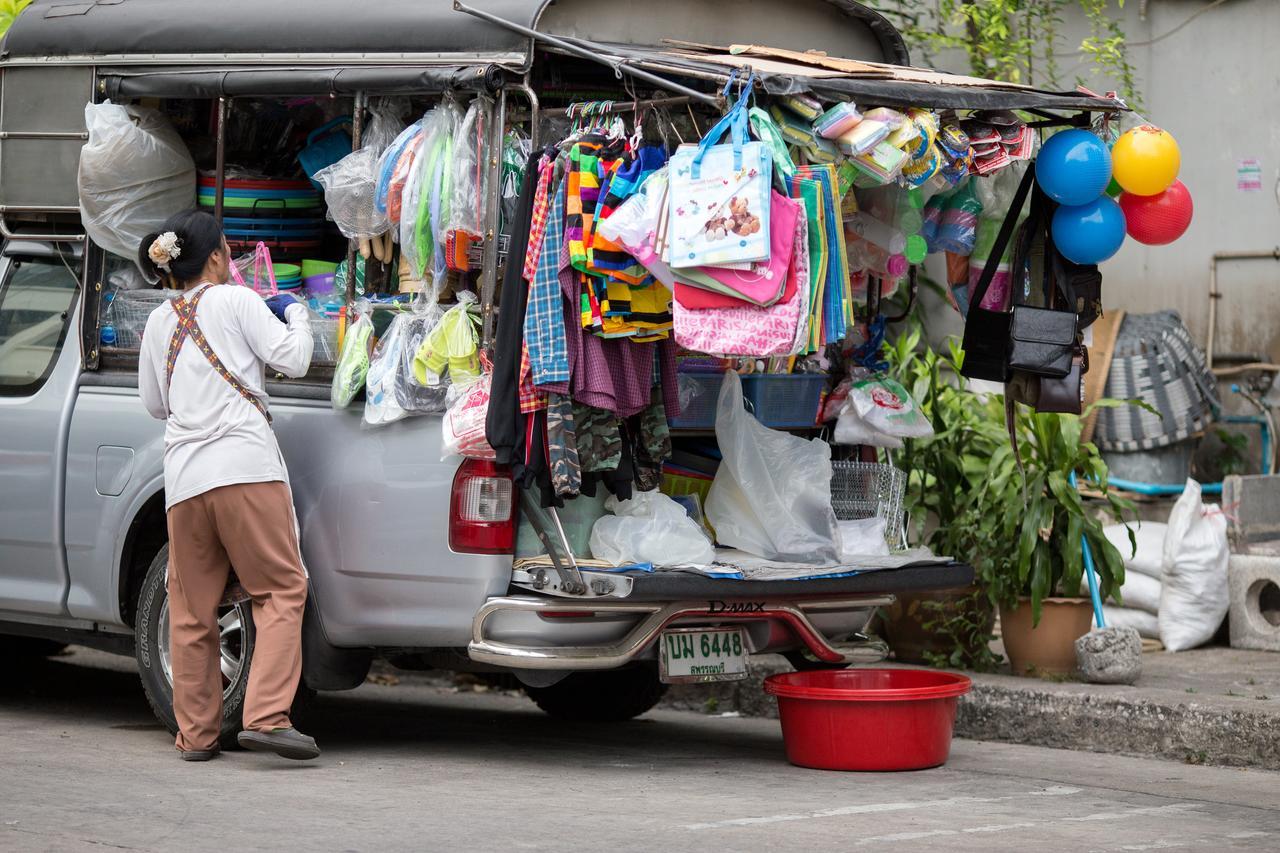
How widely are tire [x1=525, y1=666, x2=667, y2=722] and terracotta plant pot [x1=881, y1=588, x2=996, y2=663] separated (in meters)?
1.22

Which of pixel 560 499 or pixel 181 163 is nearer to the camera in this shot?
pixel 560 499

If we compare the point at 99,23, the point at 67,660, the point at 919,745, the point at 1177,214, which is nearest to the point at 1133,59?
the point at 1177,214

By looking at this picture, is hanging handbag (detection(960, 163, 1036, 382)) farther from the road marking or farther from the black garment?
the black garment

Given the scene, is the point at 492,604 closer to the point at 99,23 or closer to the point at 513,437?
the point at 513,437

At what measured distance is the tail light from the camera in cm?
590

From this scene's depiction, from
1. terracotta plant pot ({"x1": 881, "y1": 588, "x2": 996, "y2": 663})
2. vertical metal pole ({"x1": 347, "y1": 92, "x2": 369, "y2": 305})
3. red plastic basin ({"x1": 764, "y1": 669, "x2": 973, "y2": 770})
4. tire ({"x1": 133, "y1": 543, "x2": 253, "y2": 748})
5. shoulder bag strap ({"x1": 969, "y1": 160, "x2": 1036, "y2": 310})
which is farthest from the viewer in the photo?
terracotta plant pot ({"x1": 881, "y1": 588, "x2": 996, "y2": 663})

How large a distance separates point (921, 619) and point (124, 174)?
3855 mm

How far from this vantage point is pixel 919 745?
6.36 metres

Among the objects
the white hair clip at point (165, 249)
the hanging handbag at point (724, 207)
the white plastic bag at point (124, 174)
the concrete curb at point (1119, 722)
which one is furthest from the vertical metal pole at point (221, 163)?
the concrete curb at point (1119, 722)

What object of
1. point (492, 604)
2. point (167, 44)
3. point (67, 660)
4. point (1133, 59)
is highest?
point (1133, 59)

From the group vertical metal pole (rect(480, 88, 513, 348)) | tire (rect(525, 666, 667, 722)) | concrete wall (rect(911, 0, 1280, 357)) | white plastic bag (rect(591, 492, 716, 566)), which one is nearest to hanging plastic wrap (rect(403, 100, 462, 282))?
vertical metal pole (rect(480, 88, 513, 348))

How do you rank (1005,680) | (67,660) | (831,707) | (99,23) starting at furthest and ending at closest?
1. (67,660)
2. (1005,680)
3. (99,23)
4. (831,707)

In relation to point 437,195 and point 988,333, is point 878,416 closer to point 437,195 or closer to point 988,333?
point 988,333

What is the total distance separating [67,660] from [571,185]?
4.88m
